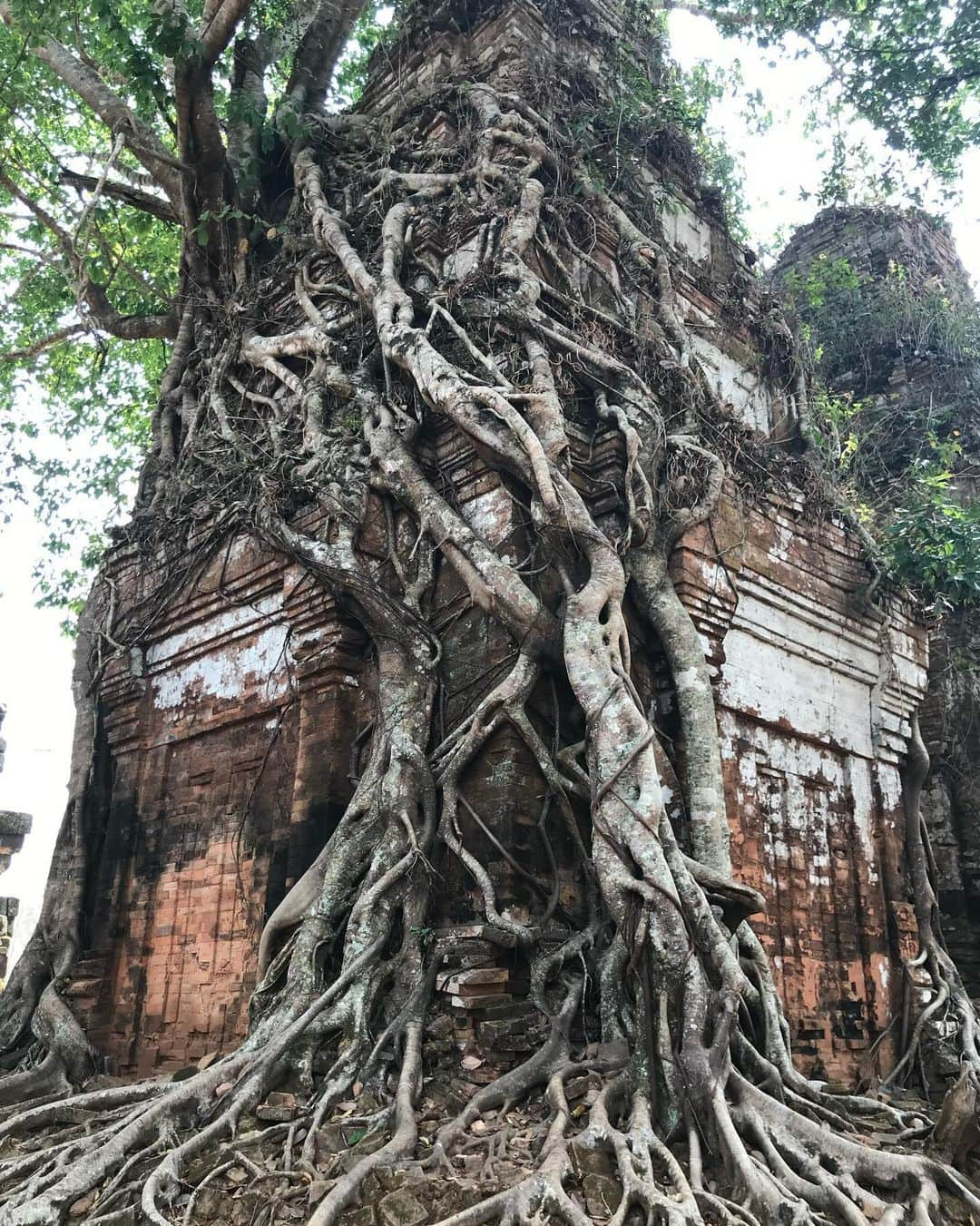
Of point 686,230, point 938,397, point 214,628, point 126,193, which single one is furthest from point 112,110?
point 938,397

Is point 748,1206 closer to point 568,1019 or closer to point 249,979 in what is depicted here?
point 568,1019

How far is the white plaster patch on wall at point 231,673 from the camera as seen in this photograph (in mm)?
6234

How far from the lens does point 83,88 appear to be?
8.51 meters

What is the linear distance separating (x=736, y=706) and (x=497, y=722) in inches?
65.1

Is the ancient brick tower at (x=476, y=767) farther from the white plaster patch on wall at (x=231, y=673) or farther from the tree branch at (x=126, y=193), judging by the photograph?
the tree branch at (x=126, y=193)

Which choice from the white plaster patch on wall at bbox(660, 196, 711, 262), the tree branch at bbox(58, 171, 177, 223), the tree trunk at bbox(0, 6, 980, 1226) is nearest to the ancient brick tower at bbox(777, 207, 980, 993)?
the tree trunk at bbox(0, 6, 980, 1226)

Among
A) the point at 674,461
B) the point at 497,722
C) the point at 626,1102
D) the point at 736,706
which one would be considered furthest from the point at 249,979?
the point at 674,461

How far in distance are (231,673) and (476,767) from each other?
2.20 metres

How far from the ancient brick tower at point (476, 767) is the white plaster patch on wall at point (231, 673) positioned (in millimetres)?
15

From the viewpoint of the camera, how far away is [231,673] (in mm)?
6559

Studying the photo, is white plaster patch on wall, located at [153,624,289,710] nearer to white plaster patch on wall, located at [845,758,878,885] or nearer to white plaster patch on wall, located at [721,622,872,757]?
white plaster patch on wall, located at [721,622,872,757]

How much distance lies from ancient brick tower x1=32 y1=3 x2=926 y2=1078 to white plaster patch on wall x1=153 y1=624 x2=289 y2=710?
1cm

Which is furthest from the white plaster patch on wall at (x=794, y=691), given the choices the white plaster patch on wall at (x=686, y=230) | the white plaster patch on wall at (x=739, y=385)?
the white plaster patch on wall at (x=686, y=230)

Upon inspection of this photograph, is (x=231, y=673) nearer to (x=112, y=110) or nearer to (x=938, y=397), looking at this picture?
(x=112, y=110)
